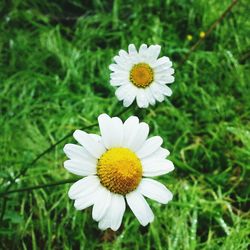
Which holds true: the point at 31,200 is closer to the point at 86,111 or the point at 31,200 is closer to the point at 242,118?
the point at 86,111

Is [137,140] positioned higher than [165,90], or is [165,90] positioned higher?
[165,90]

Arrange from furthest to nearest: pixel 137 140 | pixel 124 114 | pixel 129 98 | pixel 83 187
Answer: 1. pixel 124 114
2. pixel 129 98
3. pixel 137 140
4. pixel 83 187

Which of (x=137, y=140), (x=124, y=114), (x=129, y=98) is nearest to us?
(x=137, y=140)

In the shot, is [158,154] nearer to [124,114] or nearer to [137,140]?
[137,140]

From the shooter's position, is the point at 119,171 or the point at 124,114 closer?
the point at 119,171

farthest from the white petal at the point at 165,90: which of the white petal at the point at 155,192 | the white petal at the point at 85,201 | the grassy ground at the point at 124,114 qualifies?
the white petal at the point at 85,201

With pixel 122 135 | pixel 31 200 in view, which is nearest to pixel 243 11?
pixel 31 200

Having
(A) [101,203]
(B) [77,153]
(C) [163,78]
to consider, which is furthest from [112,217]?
(C) [163,78]
